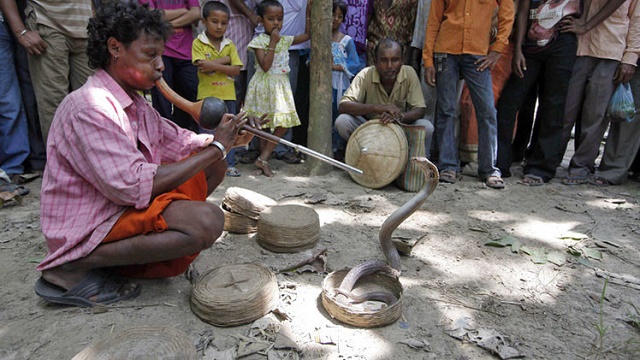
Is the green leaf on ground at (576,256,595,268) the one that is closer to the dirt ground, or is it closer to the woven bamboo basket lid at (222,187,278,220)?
the dirt ground

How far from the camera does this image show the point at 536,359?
198 centimetres

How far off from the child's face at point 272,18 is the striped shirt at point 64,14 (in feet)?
5.58

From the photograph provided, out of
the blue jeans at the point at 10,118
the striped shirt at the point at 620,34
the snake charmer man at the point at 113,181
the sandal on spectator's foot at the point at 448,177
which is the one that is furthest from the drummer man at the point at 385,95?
the blue jeans at the point at 10,118

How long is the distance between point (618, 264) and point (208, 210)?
274cm

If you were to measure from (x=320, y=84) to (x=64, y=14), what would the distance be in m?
2.54

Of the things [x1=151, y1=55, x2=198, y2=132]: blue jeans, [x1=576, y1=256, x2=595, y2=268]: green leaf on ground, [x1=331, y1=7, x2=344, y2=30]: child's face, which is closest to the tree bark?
[x1=331, y1=7, x2=344, y2=30]: child's face

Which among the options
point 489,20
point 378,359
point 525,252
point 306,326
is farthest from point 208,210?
point 489,20

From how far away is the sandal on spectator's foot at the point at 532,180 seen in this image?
15.1ft

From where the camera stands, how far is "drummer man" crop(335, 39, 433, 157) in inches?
173

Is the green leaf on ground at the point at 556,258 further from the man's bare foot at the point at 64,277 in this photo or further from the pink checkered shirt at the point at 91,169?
Answer: the man's bare foot at the point at 64,277

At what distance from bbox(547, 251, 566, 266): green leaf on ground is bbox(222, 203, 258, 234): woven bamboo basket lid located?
209 cm

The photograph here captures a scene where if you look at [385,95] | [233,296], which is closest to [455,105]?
[385,95]

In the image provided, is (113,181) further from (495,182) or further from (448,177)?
(495,182)

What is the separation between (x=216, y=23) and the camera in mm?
4305
